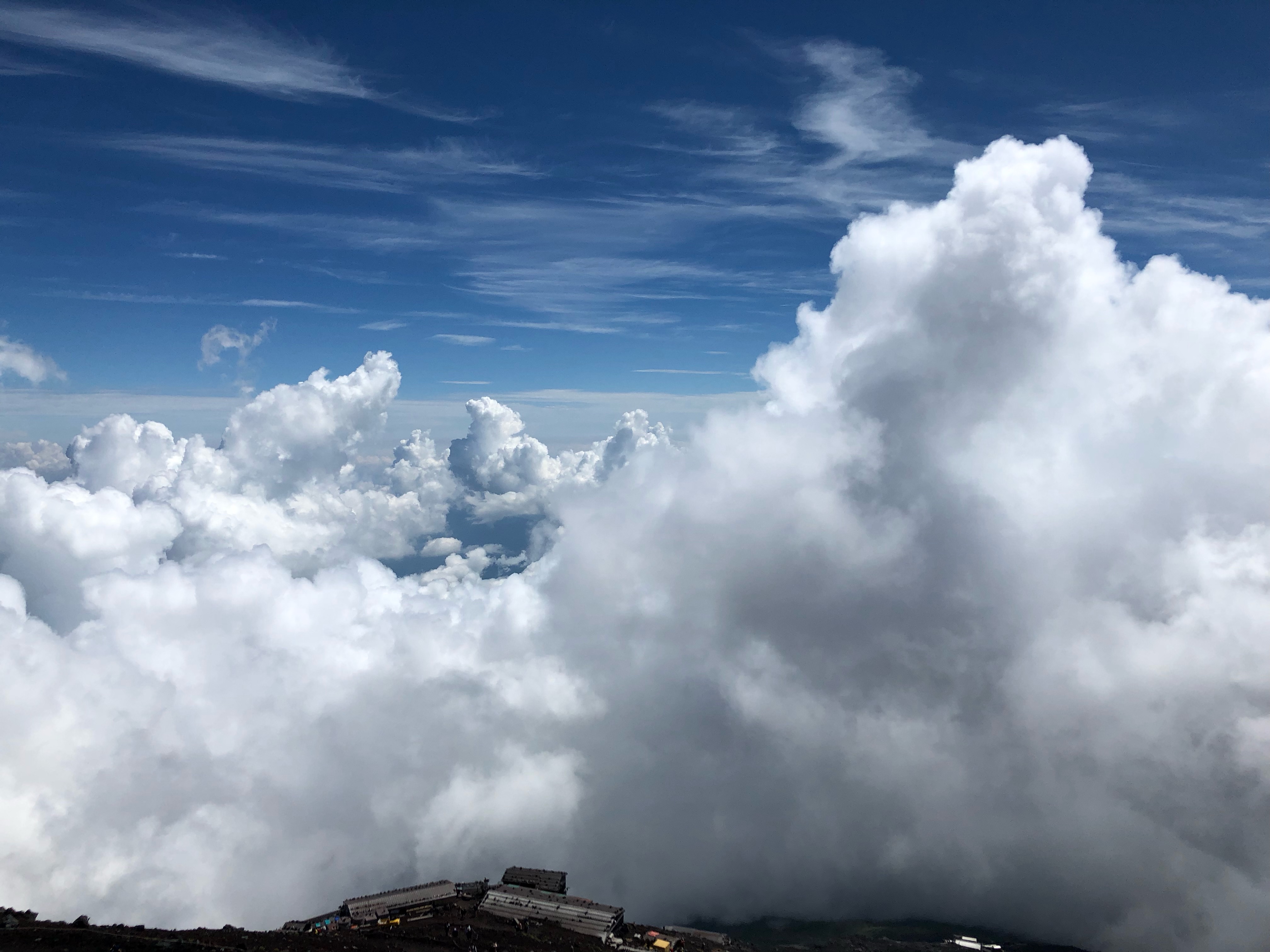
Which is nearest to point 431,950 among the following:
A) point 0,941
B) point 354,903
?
point 354,903

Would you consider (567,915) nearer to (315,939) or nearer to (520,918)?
(520,918)

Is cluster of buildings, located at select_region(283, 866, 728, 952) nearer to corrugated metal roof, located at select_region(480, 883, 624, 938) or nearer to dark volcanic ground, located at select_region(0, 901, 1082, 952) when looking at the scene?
corrugated metal roof, located at select_region(480, 883, 624, 938)

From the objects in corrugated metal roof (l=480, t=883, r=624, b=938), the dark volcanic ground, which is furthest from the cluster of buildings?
the dark volcanic ground

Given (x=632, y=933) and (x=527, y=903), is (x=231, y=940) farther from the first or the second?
(x=632, y=933)

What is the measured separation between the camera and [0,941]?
115 meters

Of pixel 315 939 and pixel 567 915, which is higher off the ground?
pixel 315 939

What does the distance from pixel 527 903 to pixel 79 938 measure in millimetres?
112350

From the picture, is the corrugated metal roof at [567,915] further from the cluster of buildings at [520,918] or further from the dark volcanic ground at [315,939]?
the dark volcanic ground at [315,939]

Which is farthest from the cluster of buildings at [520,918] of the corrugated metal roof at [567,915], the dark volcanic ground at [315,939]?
the dark volcanic ground at [315,939]

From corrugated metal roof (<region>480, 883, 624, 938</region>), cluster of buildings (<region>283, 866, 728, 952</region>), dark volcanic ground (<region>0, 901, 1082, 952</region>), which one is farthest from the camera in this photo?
corrugated metal roof (<region>480, 883, 624, 938</region>)

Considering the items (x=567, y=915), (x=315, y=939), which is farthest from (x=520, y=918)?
(x=315, y=939)

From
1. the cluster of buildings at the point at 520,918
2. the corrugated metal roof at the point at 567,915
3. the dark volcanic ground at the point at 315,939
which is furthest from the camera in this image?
the corrugated metal roof at the point at 567,915

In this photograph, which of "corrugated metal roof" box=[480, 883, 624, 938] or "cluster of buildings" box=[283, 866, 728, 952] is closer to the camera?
"cluster of buildings" box=[283, 866, 728, 952]

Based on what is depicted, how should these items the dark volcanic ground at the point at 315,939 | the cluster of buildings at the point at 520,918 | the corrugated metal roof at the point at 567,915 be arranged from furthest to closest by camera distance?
the corrugated metal roof at the point at 567,915 → the cluster of buildings at the point at 520,918 → the dark volcanic ground at the point at 315,939
